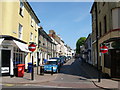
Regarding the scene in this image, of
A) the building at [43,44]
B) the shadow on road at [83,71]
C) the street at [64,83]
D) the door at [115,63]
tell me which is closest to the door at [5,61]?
the street at [64,83]

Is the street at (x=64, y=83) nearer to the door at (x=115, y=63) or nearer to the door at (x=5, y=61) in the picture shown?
the door at (x=115, y=63)

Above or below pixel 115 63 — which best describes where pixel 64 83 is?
below

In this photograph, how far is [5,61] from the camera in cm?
1557

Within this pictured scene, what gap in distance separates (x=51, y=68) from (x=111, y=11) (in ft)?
29.5

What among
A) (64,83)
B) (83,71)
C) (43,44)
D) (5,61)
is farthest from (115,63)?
(43,44)

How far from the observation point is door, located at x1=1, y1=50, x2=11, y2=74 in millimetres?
15367

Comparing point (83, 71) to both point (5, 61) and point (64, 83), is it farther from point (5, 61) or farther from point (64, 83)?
point (5, 61)

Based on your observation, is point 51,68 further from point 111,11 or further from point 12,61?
point 111,11

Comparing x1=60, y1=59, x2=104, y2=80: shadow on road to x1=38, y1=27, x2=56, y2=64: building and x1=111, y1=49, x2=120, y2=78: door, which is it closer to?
x1=111, y1=49, x2=120, y2=78: door

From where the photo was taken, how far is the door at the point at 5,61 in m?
15.4

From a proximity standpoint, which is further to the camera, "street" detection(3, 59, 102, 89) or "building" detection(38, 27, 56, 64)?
"building" detection(38, 27, 56, 64)

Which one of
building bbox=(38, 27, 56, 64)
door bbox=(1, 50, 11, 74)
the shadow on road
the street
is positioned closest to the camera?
the street

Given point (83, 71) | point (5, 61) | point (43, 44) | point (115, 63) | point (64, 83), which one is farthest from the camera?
point (43, 44)

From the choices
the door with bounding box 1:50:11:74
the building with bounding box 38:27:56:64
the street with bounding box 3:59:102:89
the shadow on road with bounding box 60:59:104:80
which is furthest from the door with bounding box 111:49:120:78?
the building with bounding box 38:27:56:64
